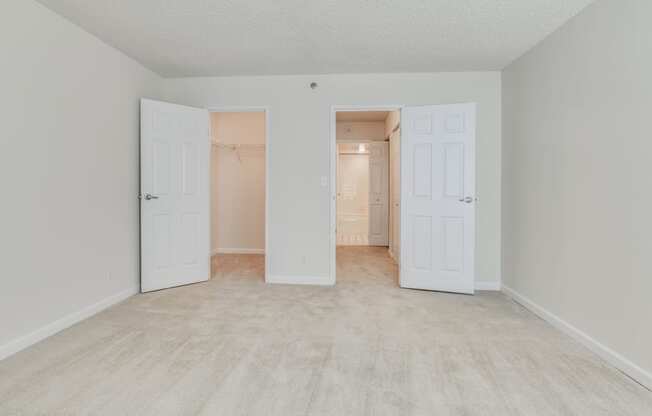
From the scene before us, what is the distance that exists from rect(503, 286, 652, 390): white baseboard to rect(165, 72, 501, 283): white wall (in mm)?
828

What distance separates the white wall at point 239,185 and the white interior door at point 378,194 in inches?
96.1

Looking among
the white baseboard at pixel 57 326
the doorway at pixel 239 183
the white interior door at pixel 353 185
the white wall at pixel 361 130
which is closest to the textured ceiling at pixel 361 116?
the white wall at pixel 361 130

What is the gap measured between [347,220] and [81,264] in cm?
683

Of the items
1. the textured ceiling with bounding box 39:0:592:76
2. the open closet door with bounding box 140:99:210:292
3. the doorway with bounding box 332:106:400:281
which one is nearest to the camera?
the textured ceiling with bounding box 39:0:592:76

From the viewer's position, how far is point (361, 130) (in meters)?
7.13

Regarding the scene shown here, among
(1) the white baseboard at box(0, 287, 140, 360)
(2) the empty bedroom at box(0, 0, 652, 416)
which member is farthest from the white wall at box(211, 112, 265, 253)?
(1) the white baseboard at box(0, 287, 140, 360)

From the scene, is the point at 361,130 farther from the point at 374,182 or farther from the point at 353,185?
the point at 353,185

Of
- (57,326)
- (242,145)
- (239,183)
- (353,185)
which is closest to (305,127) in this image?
(242,145)

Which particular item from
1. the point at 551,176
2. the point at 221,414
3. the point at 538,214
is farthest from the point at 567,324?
the point at 221,414

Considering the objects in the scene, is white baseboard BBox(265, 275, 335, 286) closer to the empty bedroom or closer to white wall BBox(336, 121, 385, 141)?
the empty bedroom

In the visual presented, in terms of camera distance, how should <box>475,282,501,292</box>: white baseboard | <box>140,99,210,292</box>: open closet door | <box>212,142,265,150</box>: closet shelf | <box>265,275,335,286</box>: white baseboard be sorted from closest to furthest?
<box>140,99,210,292</box>: open closet door < <box>475,282,501,292</box>: white baseboard < <box>265,275,335,286</box>: white baseboard < <box>212,142,265,150</box>: closet shelf

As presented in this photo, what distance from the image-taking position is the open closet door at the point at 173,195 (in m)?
3.66

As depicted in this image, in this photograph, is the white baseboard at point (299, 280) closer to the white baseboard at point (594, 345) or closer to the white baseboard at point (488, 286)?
the white baseboard at point (488, 286)

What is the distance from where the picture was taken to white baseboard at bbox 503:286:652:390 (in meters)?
1.98
